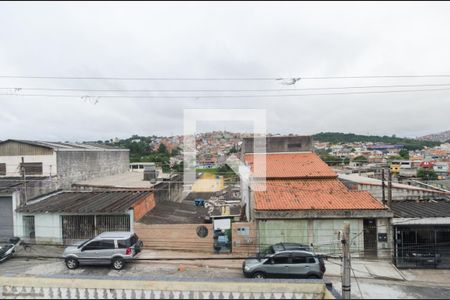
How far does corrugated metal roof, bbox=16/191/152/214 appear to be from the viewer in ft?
54.3

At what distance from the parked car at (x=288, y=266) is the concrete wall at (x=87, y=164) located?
55.8 ft

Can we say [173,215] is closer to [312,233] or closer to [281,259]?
[312,233]

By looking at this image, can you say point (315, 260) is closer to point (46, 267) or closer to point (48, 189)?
point (46, 267)

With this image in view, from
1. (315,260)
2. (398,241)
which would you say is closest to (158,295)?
(315,260)

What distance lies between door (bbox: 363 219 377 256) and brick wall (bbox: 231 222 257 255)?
18.5 feet

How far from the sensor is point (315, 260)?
12.3 metres

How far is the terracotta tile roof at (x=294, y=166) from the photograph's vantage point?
18.5 meters

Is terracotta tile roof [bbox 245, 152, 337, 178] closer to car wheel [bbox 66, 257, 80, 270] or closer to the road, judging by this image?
the road

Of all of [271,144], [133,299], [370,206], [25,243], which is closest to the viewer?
[133,299]

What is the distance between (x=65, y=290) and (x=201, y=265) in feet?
26.3

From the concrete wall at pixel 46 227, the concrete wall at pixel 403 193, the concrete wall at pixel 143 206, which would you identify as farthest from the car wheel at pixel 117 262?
the concrete wall at pixel 403 193

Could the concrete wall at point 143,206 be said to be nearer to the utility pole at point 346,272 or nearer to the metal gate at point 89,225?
the metal gate at point 89,225

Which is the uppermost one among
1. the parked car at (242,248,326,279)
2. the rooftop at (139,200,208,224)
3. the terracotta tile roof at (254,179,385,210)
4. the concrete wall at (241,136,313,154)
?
the concrete wall at (241,136,313,154)

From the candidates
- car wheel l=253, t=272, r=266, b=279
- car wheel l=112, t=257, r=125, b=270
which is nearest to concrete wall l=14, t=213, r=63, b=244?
car wheel l=112, t=257, r=125, b=270
